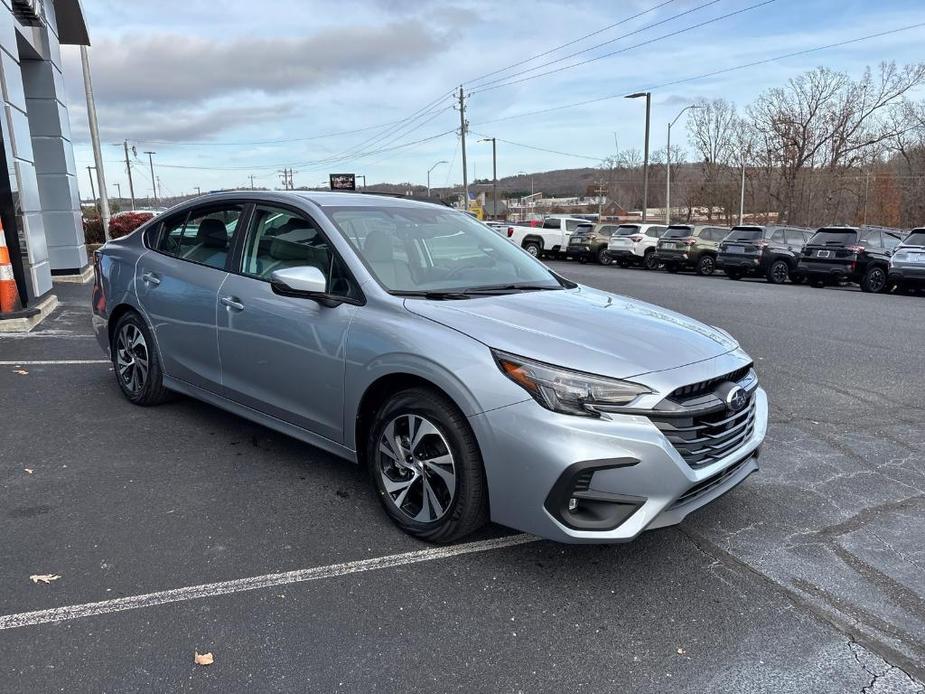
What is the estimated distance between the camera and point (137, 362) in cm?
521

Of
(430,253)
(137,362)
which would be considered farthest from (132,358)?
(430,253)

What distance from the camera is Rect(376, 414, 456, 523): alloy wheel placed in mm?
3125

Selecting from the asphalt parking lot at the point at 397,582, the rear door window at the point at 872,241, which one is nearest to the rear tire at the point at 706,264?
the rear door window at the point at 872,241

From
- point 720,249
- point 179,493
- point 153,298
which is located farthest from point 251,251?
point 720,249

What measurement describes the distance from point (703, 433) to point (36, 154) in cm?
1436

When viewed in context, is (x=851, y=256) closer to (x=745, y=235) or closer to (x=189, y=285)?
(x=745, y=235)

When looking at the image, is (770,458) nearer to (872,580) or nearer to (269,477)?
(872,580)

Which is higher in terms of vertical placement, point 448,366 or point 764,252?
point 448,366

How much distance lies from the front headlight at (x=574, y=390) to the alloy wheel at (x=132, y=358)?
11.2 ft

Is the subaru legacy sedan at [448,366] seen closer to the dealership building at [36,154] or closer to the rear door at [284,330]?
the rear door at [284,330]

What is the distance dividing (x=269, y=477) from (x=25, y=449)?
69.7 inches

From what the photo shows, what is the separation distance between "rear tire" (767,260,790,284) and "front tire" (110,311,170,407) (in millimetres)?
18742

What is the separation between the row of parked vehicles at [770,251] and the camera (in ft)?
54.9

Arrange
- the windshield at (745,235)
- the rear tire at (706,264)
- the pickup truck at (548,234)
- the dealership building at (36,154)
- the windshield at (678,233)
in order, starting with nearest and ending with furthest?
the dealership building at (36,154) < the windshield at (745,235) < the rear tire at (706,264) < the windshield at (678,233) < the pickup truck at (548,234)
